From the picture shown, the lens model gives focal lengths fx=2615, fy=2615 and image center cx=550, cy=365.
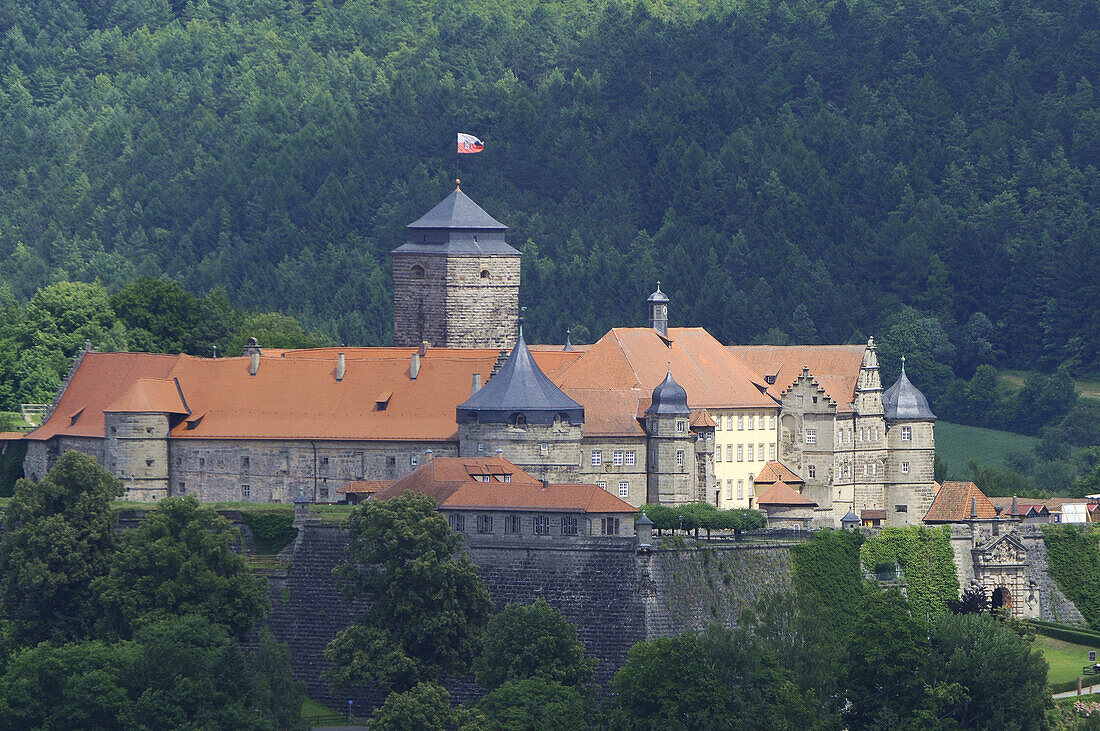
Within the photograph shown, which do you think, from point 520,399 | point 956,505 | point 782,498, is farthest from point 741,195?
point 520,399

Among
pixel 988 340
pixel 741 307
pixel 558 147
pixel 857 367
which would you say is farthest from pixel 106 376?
pixel 558 147

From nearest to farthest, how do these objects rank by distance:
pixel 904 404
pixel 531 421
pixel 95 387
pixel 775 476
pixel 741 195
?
pixel 531 421 < pixel 775 476 < pixel 95 387 < pixel 904 404 < pixel 741 195

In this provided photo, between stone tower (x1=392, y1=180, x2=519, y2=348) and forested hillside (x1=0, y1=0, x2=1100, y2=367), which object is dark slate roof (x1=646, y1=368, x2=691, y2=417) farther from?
forested hillside (x1=0, y1=0, x2=1100, y2=367)

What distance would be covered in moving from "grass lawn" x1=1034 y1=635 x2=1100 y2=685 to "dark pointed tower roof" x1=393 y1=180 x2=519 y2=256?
2648 cm

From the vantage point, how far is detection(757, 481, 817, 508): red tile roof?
290ft

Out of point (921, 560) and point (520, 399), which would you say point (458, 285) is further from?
point (921, 560)

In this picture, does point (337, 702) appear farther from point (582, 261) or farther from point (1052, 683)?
point (582, 261)

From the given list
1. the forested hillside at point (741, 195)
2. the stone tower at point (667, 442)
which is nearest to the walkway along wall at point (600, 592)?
the stone tower at point (667, 442)

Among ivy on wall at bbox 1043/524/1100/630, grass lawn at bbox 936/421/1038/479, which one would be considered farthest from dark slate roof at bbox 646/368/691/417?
grass lawn at bbox 936/421/1038/479

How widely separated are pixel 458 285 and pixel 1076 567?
84.8 ft

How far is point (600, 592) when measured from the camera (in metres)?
76.9

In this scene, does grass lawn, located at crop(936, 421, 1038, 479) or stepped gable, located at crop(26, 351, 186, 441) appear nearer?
stepped gable, located at crop(26, 351, 186, 441)

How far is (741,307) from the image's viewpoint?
157 m

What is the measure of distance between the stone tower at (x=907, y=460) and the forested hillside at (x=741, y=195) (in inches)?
2152
